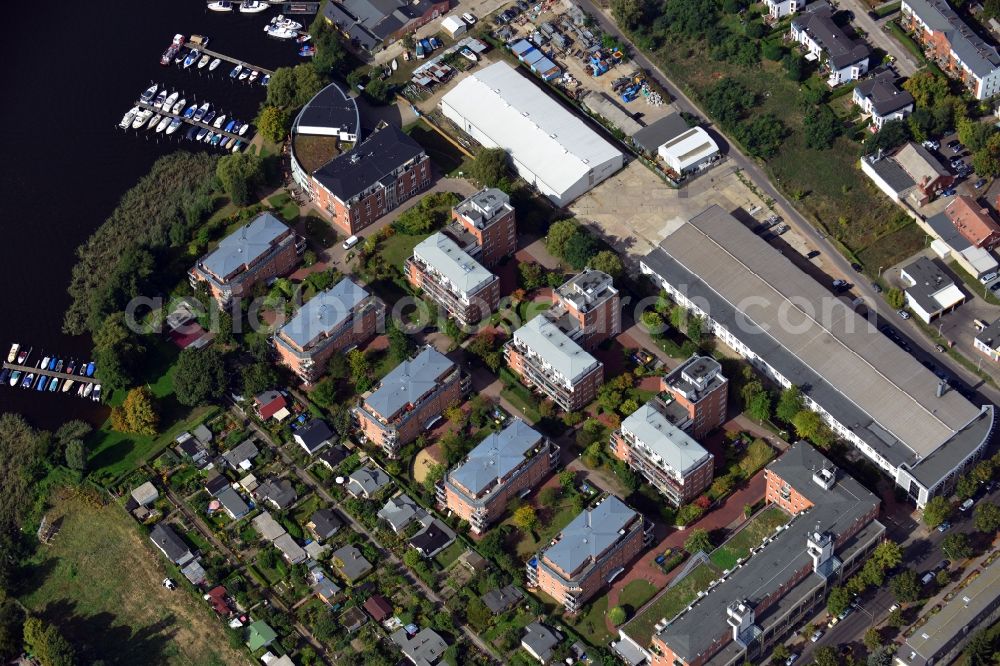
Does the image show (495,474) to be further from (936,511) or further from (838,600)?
(936,511)

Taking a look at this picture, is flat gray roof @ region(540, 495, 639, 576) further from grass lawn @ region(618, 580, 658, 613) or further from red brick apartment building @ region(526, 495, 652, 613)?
grass lawn @ region(618, 580, 658, 613)

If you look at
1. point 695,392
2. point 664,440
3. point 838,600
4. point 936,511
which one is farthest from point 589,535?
point 936,511

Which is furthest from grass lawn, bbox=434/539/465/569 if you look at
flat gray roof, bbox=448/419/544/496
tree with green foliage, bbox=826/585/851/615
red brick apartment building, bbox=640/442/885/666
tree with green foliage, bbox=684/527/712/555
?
tree with green foliage, bbox=826/585/851/615

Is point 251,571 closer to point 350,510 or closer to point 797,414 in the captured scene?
point 350,510

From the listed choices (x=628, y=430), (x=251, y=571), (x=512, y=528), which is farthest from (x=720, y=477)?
(x=251, y=571)

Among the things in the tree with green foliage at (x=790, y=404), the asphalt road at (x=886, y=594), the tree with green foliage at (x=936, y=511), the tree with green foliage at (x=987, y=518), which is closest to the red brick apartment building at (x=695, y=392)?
the tree with green foliage at (x=790, y=404)
